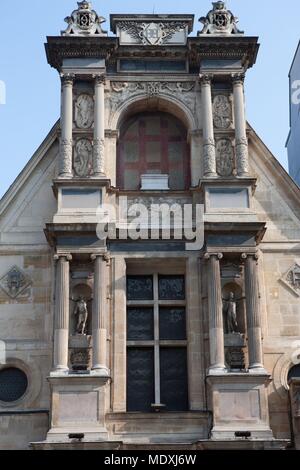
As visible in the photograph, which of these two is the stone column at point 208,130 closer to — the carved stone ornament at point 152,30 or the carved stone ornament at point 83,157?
the carved stone ornament at point 152,30

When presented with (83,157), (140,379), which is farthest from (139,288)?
(83,157)

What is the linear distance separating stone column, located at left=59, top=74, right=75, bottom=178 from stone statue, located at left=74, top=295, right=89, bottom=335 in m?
3.27

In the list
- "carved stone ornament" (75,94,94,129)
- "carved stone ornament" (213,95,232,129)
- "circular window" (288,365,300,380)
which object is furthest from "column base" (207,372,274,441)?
"carved stone ornament" (75,94,94,129)

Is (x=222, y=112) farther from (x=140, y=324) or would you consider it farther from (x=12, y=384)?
(x=12, y=384)

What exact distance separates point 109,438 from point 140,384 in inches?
72.1

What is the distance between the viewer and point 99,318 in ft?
65.9

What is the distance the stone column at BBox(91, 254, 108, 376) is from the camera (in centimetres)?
1975

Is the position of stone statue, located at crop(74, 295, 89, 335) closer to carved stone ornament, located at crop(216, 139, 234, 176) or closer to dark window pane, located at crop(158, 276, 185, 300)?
dark window pane, located at crop(158, 276, 185, 300)

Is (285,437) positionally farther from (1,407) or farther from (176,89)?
(176,89)

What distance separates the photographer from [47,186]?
2280 cm

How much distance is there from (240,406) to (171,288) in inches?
144

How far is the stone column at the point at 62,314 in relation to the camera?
1972cm

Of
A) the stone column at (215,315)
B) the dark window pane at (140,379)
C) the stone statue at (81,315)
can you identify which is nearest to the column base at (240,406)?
Result: the stone column at (215,315)

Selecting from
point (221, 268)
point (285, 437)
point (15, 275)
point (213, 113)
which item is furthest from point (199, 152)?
point (285, 437)
